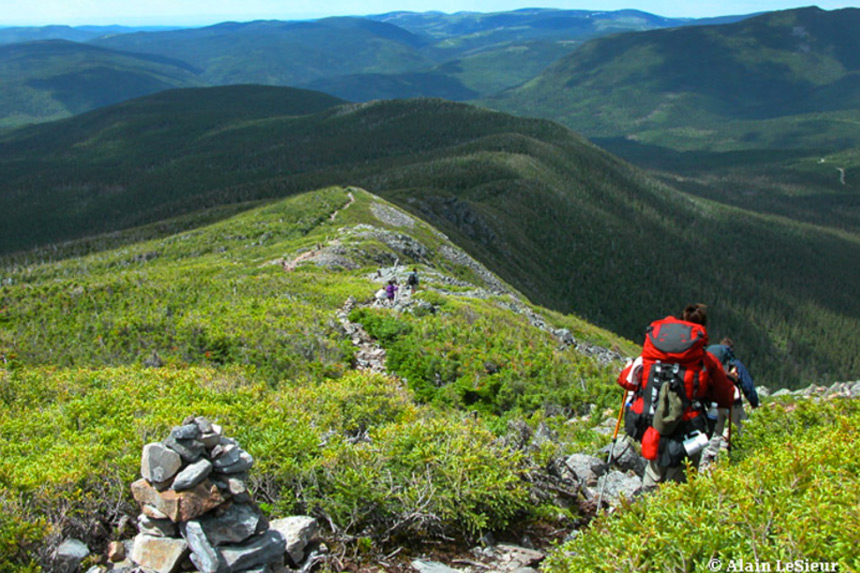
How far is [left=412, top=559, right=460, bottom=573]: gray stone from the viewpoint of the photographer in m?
8.73

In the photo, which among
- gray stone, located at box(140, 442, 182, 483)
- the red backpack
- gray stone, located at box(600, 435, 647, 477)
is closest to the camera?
gray stone, located at box(140, 442, 182, 483)

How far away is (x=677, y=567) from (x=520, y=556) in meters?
3.18

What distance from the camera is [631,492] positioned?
11031mm

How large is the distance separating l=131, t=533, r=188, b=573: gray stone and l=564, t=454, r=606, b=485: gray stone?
7478mm

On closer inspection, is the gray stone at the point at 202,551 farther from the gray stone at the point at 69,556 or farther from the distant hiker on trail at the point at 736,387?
the distant hiker on trail at the point at 736,387

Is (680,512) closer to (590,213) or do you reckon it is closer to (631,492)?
(631,492)

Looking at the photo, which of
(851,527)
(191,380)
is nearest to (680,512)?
(851,527)

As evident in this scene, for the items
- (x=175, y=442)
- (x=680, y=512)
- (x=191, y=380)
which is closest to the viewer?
(x=680, y=512)

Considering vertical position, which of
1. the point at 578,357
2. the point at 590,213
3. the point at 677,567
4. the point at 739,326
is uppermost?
the point at 677,567

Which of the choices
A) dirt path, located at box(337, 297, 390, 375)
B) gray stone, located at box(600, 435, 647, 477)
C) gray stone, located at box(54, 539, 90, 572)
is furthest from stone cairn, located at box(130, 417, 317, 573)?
dirt path, located at box(337, 297, 390, 375)

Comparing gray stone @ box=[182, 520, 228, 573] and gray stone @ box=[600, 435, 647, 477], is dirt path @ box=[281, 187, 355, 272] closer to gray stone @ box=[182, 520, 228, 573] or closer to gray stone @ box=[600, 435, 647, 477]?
gray stone @ box=[600, 435, 647, 477]

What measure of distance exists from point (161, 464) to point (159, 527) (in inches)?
38.5

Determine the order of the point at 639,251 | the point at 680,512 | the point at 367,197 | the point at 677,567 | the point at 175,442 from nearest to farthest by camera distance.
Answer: the point at 677,567, the point at 680,512, the point at 175,442, the point at 367,197, the point at 639,251

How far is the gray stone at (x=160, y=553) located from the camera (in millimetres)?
8086
